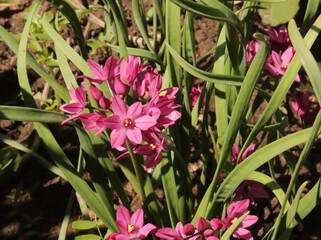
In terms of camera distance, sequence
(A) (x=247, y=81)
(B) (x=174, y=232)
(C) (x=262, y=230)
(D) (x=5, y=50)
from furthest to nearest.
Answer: (D) (x=5, y=50)
(C) (x=262, y=230)
(B) (x=174, y=232)
(A) (x=247, y=81)

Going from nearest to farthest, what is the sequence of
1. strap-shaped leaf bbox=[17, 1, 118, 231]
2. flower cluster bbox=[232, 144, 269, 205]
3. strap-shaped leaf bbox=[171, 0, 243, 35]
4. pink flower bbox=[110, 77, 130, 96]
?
strap-shaped leaf bbox=[171, 0, 243, 35] → pink flower bbox=[110, 77, 130, 96] → strap-shaped leaf bbox=[17, 1, 118, 231] → flower cluster bbox=[232, 144, 269, 205]

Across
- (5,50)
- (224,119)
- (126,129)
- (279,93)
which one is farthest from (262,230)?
(5,50)

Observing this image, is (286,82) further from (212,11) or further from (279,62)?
(279,62)

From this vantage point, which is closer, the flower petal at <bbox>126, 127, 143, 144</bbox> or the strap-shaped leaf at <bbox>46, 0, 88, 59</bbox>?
the flower petal at <bbox>126, 127, 143, 144</bbox>

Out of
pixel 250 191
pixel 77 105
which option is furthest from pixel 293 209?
pixel 77 105

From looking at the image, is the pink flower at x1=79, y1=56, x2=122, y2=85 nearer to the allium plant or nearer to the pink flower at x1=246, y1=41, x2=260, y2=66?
the allium plant

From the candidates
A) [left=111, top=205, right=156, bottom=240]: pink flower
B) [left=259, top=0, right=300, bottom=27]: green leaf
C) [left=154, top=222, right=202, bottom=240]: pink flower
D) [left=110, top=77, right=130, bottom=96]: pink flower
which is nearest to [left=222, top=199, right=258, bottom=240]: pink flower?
[left=154, top=222, right=202, bottom=240]: pink flower

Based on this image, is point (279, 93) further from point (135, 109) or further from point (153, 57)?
point (153, 57)
